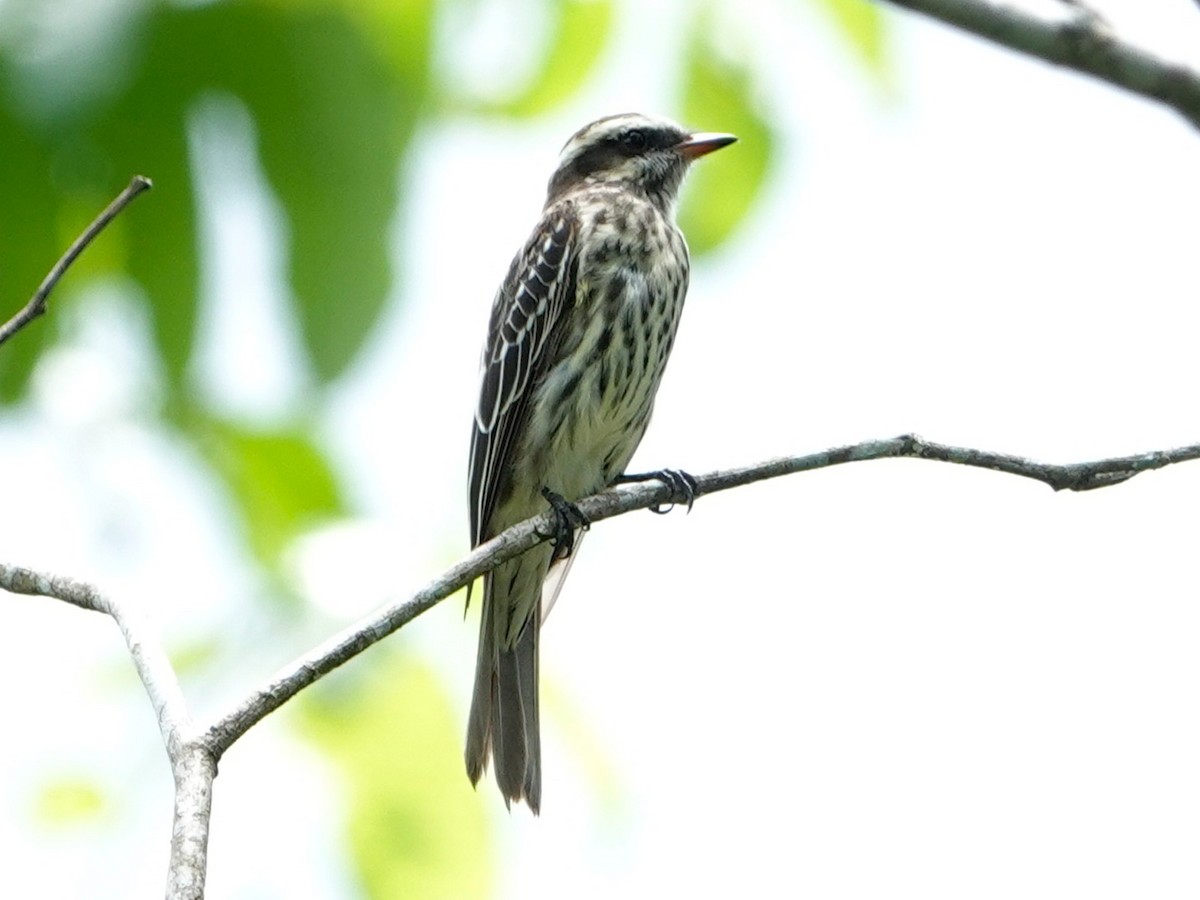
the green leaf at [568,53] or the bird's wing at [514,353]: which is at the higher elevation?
the bird's wing at [514,353]

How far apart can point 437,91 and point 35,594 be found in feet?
4.42

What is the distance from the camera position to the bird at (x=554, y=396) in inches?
232

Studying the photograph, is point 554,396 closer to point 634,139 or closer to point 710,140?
point 634,139

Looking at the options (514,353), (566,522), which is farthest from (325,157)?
(514,353)

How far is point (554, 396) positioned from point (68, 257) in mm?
3162

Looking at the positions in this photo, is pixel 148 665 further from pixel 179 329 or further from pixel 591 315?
pixel 591 315

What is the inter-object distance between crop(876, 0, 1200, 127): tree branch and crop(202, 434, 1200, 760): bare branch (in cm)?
177

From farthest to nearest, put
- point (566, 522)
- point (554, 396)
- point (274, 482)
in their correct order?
point (554, 396)
point (566, 522)
point (274, 482)

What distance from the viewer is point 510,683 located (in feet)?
19.6

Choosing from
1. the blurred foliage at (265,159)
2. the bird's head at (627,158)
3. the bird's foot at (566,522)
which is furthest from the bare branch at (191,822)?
the bird's head at (627,158)

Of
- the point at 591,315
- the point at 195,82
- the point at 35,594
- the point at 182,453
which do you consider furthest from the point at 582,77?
the point at 591,315

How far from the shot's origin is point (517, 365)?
603 cm

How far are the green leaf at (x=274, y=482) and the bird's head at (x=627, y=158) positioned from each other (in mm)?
2858

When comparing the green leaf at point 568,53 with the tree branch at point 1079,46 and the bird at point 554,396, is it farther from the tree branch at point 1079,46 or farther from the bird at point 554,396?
the bird at point 554,396
